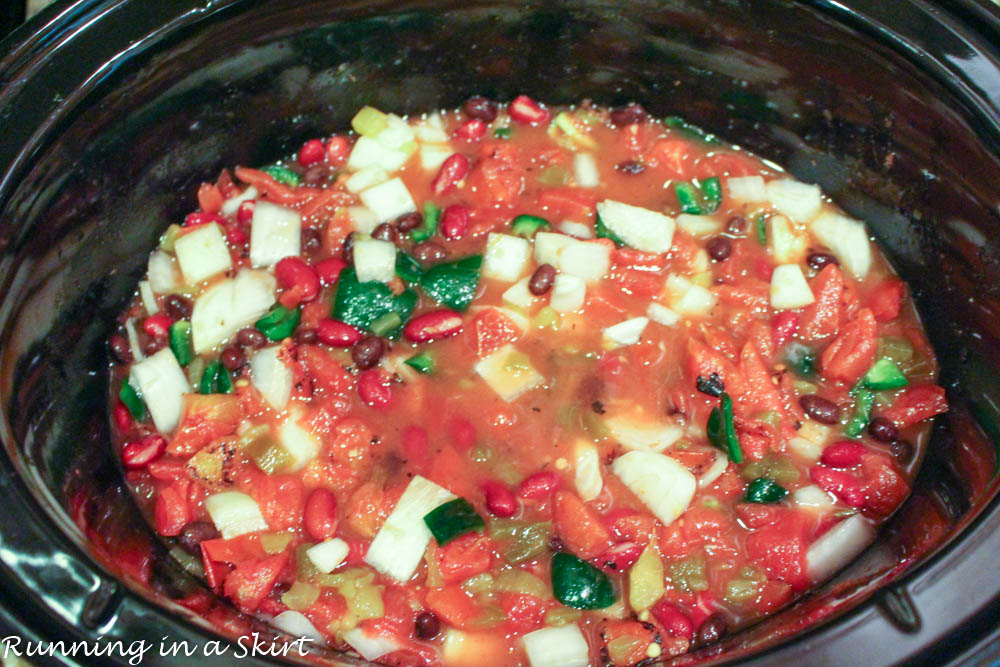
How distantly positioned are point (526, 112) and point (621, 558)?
2.09 meters

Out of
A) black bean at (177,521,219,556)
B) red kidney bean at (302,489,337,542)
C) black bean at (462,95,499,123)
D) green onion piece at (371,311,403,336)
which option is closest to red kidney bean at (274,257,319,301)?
green onion piece at (371,311,403,336)

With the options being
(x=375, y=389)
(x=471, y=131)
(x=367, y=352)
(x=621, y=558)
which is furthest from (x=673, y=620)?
(x=471, y=131)

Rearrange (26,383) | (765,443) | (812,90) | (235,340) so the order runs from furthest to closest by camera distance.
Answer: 1. (812,90)
2. (235,340)
3. (765,443)
4. (26,383)

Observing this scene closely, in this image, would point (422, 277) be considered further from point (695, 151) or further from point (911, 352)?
point (911, 352)

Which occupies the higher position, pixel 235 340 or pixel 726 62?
pixel 726 62

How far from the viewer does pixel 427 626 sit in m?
2.74

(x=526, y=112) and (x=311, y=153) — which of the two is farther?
(x=526, y=112)

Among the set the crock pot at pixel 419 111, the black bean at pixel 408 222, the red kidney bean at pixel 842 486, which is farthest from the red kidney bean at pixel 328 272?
the red kidney bean at pixel 842 486

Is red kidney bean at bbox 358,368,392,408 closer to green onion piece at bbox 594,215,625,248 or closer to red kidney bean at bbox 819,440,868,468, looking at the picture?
green onion piece at bbox 594,215,625,248

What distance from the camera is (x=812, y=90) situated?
356cm

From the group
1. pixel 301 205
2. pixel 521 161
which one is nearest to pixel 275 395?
pixel 301 205

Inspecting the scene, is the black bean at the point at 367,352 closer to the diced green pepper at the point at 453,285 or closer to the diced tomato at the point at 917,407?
the diced green pepper at the point at 453,285

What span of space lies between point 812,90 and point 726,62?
1.23 ft

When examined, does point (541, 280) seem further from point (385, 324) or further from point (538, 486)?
point (538, 486)
